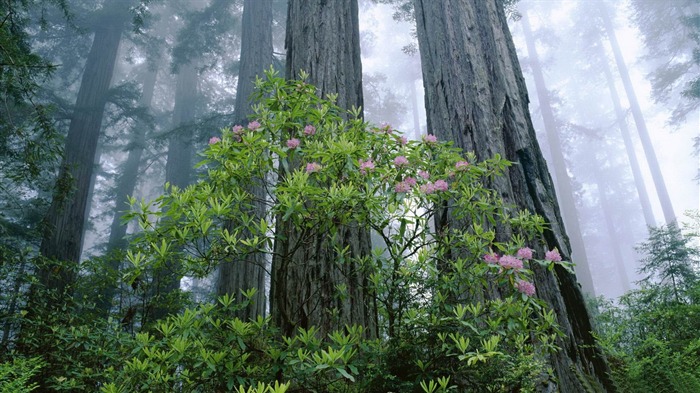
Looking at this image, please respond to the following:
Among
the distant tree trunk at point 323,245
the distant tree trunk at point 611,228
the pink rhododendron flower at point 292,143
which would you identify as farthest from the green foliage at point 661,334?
the distant tree trunk at point 611,228

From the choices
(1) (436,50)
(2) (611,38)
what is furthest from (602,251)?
(1) (436,50)

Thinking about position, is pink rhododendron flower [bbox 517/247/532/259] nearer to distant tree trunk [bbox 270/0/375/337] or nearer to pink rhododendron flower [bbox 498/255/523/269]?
pink rhododendron flower [bbox 498/255/523/269]

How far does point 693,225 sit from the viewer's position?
4973 millimetres

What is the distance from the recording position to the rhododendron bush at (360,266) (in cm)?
192

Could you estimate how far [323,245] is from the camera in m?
2.74

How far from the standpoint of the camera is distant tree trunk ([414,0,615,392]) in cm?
268

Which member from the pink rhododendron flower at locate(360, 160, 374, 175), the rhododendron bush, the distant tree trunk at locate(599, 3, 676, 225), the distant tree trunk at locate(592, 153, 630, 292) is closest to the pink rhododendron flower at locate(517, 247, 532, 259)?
the rhododendron bush

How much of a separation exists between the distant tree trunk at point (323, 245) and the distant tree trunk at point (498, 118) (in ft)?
2.29

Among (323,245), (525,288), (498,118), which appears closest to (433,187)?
(525,288)

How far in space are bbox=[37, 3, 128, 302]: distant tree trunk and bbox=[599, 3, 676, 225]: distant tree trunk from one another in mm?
26005

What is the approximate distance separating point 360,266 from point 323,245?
340 millimetres

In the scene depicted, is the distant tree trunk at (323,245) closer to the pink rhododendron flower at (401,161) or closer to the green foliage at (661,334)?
the pink rhododendron flower at (401,161)

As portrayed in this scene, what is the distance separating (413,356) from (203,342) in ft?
3.17

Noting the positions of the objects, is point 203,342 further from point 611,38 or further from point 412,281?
point 611,38
